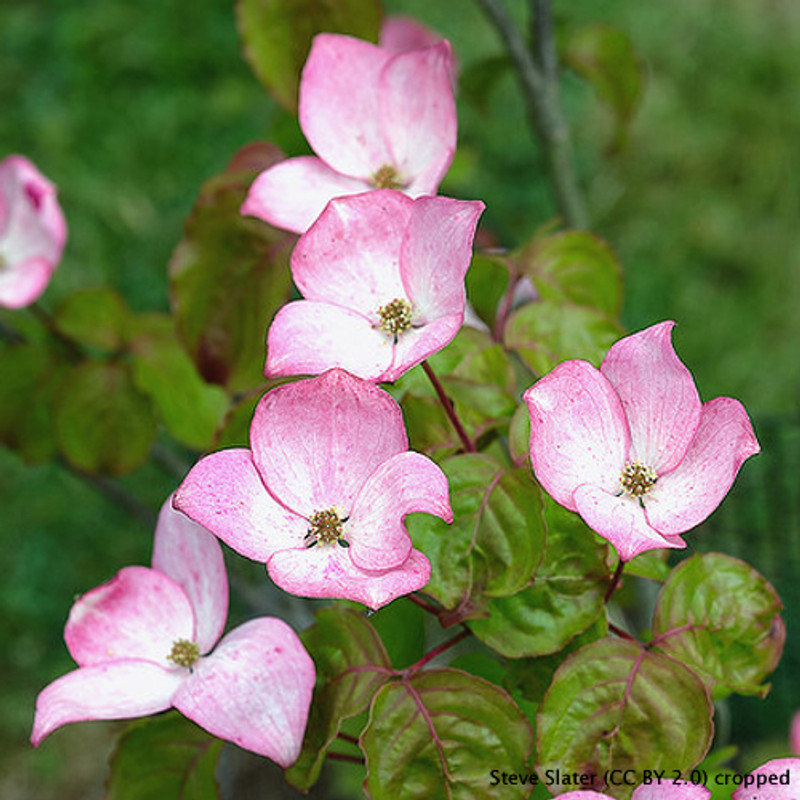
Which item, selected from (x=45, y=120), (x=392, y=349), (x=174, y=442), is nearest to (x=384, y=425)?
(x=392, y=349)

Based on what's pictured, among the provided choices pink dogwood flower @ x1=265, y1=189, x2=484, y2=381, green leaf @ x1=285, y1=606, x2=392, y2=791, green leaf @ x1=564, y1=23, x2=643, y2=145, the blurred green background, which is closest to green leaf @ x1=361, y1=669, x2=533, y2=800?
green leaf @ x1=285, y1=606, x2=392, y2=791

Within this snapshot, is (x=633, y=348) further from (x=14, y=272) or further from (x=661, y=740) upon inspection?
(x=14, y=272)

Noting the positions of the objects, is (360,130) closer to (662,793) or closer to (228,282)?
(228,282)

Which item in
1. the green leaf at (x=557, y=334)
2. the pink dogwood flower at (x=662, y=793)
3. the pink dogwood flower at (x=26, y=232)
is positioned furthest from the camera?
the pink dogwood flower at (x=26, y=232)

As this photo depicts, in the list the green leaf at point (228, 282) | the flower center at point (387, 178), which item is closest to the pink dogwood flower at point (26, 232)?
the green leaf at point (228, 282)

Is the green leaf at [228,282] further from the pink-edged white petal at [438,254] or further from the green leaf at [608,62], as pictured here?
the green leaf at [608,62]

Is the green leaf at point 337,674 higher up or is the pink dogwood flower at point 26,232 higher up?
the pink dogwood flower at point 26,232
